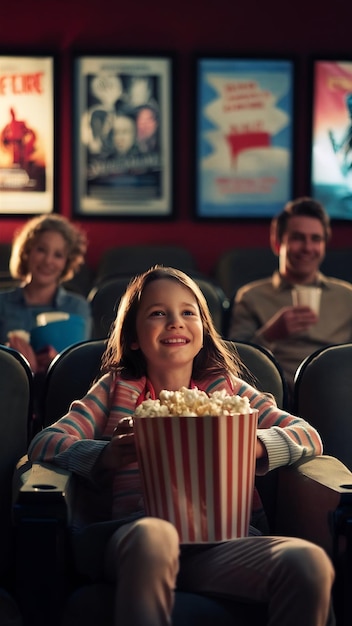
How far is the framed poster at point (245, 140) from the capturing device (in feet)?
21.1

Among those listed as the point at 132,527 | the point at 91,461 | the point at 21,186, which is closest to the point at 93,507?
the point at 91,461

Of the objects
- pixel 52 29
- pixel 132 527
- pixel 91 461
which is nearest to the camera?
pixel 132 527

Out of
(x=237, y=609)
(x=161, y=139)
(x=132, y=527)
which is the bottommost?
(x=237, y=609)

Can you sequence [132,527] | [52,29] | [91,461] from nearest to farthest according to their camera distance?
[132,527] < [91,461] < [52,29]

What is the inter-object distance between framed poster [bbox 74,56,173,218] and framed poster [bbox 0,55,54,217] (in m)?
0.16

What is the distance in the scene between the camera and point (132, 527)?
6.42 feet

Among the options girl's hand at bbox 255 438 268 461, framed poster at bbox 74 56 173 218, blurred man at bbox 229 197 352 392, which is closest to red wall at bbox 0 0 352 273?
framed poster at bbox 74 56 173 218

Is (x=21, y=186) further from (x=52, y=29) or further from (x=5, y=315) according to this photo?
(x=5, y=315)

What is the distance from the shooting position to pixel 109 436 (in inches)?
93.7

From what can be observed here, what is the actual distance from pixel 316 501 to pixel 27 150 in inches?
179

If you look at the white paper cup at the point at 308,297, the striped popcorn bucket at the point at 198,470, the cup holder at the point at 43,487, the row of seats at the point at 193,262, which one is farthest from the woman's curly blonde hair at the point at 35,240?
the striped popcorn bucket at the point at 198,470

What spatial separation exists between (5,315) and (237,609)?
81.7 inches

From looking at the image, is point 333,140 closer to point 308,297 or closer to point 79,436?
point 308,297

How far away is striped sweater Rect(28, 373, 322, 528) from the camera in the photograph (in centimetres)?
224
